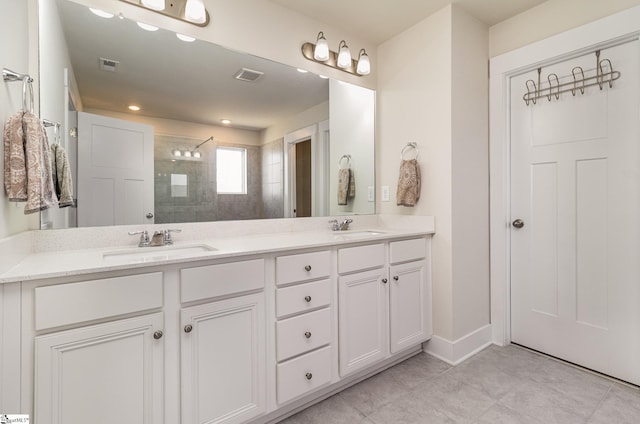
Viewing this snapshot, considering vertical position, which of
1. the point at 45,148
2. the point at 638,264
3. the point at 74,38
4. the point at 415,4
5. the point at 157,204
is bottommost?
the point at 638,264

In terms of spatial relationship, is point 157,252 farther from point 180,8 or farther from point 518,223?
point 518,223

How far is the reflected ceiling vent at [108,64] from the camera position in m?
1.54

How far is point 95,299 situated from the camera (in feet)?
3.48

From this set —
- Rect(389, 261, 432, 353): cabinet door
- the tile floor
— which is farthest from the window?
the tile floor

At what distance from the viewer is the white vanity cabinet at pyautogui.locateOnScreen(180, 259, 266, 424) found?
125cm

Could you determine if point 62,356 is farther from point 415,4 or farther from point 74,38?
point 415,4

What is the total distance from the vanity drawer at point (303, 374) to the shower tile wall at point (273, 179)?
→ 0.92 metres

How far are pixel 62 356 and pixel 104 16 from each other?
4.99 feet

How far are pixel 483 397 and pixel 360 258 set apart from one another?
1006mm

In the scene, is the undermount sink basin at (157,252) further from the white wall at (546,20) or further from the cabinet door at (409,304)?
the white wall at (546,20)

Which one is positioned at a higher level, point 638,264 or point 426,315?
point 638,264

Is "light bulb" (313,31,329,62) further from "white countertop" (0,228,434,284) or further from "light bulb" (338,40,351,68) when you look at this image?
"white countertop" (0,228,434,284)

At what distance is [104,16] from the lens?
1.52 m

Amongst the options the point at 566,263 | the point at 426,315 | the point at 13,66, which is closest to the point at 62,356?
the point at 13,66
